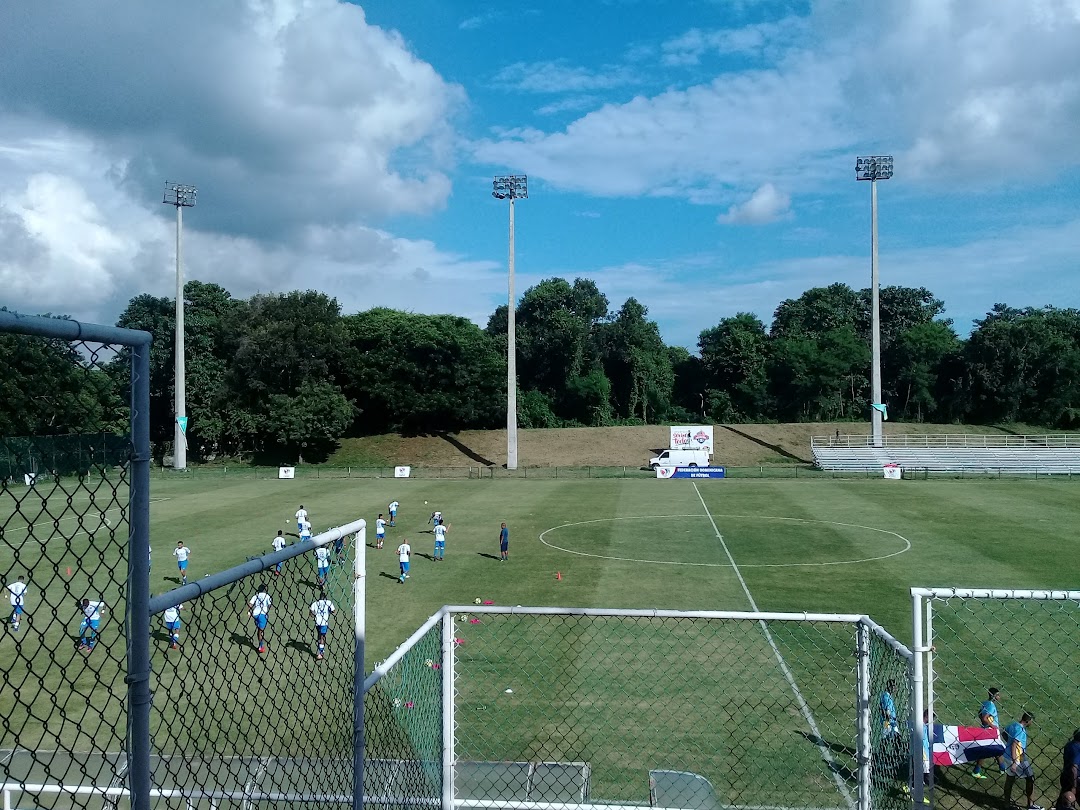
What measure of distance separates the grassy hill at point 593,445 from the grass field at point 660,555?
57.6ft

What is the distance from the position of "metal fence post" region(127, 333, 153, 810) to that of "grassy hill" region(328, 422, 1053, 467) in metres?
56.7

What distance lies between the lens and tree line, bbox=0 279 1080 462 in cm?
6150

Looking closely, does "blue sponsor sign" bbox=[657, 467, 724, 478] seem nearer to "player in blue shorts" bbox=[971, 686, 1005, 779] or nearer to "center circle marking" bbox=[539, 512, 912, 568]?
"center circle marking" bbox=[539, 512, 912, 568]

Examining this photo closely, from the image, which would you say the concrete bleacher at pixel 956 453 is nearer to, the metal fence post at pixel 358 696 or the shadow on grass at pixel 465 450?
the shadow on grass at pixel 465 450

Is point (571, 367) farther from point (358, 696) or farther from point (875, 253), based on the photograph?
point (358, 696)

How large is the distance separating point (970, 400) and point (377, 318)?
50802 millimetres

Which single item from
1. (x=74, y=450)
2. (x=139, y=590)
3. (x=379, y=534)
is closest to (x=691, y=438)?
(x=379, y=534)

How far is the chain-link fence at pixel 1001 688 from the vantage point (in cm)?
1055

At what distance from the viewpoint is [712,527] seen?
2984 centimetres

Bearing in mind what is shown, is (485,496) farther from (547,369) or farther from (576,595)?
(547,369)

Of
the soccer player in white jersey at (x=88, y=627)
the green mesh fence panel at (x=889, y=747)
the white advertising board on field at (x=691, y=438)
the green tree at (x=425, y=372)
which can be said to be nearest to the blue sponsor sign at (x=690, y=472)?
the white advertising board on field at (x=691, y=438)

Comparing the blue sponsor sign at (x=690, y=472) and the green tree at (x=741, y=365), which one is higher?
the green tree at (x=741, y=365)

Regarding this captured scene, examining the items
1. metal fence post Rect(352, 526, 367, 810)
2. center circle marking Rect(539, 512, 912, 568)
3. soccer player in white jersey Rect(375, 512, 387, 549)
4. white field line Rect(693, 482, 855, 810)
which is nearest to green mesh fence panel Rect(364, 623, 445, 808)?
metal fence post Rect(352, 526, 367, 810)

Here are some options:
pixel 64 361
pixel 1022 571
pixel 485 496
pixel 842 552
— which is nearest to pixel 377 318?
pixel 485 496
